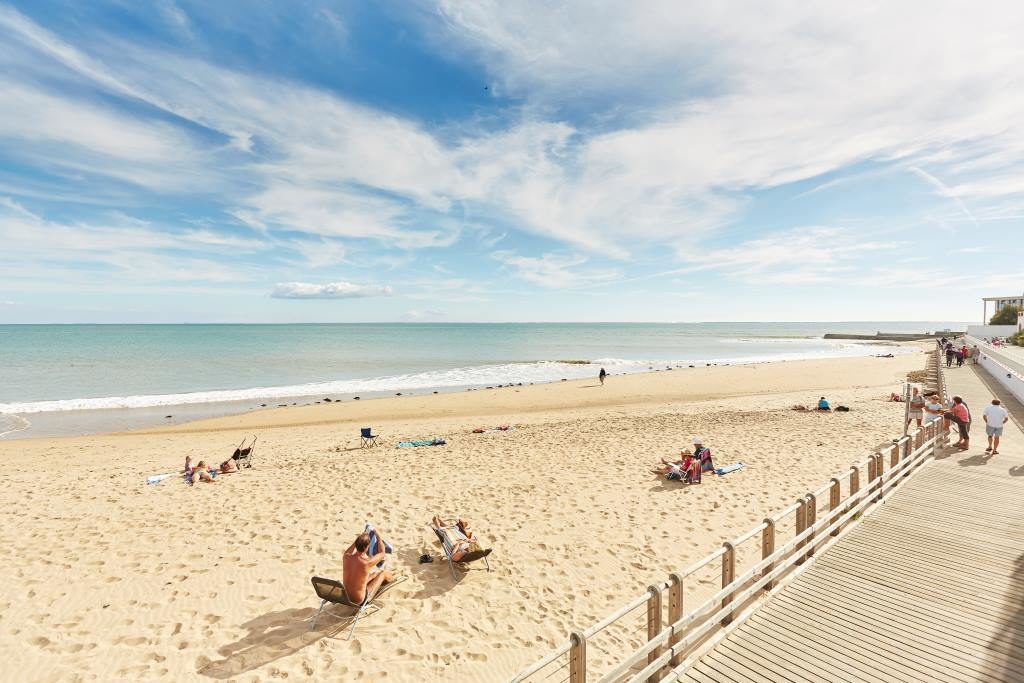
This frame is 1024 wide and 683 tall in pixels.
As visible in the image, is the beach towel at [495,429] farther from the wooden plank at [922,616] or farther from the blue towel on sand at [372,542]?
the wooden plank at [922,616]

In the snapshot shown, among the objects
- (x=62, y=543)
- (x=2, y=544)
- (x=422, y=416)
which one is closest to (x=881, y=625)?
(x=62, y=543)

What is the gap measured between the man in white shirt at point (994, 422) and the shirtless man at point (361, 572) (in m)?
14.1

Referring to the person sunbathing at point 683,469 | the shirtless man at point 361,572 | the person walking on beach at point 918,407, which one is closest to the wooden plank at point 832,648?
the shirtless man at point 361,572

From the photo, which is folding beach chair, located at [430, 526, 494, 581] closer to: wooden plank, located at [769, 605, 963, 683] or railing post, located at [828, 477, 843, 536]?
wooden plank, located at [769, 605, 963, 683]

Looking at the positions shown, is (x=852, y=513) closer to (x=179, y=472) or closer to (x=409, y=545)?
(x=409, y=545)

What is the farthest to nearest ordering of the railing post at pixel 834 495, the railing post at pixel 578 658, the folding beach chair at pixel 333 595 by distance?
the railing post at pixel 834 495, the folding beach chair at pixel 333 595, the railing post at pixel 578 658

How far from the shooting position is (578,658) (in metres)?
4.55

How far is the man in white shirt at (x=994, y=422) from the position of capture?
11.3m

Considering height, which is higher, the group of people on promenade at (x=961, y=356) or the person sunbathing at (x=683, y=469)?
the group of people on promenade at (x=961, y=356)

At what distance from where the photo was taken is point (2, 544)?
8.82 meters

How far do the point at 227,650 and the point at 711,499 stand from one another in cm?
919

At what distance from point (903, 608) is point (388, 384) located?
Result: 36.2 m

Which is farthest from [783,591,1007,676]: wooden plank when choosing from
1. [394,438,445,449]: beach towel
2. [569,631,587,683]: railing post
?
[394,438,445,449]: beach towel

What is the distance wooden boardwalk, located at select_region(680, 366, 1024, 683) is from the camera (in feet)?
16.6
